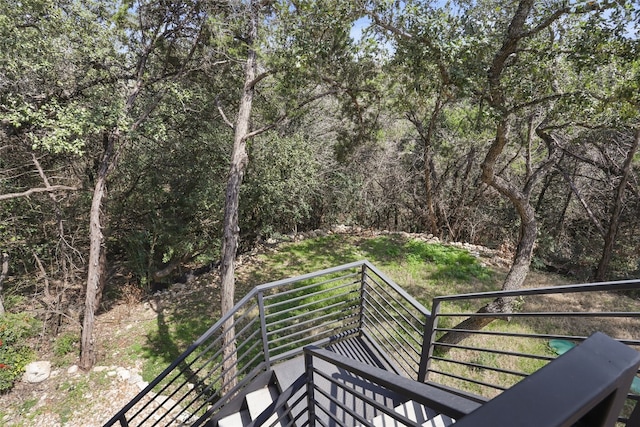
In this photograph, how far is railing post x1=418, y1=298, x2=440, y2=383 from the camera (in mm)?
2502

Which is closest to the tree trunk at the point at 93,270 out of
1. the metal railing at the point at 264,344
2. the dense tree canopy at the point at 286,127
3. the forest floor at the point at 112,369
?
the dense tree canopy at the point at 286,127

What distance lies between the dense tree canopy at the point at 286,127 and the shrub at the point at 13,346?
46 cm

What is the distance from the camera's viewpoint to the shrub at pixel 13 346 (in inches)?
206

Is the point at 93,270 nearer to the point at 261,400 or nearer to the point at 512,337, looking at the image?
the point at 261,400

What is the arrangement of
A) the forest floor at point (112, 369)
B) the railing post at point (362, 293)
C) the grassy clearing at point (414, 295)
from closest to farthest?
1. the railing post at point (362, 293)
2. the forest floor at point (112, 369)
3. the grassy clearing at point (414, 295)

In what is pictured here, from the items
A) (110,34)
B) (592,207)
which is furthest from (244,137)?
(592,207)

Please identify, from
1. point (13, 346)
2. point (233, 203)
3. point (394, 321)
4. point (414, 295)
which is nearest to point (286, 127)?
point (233, 203)

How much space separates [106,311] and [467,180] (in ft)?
37.5

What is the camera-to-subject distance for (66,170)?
278 inches

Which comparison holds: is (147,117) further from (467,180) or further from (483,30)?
(467,180)

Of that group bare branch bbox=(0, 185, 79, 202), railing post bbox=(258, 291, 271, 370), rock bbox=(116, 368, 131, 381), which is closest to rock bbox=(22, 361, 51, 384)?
rock bbox=(116, 368, 131, 381)

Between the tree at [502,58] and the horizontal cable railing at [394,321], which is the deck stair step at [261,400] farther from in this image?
the tree at [502,58]

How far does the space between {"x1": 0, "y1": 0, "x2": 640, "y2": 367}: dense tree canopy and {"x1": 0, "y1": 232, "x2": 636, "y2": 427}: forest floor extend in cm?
52

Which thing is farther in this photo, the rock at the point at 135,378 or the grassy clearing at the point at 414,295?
the rock at the point at 135,378
